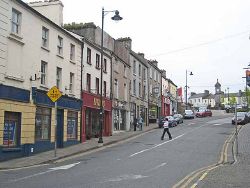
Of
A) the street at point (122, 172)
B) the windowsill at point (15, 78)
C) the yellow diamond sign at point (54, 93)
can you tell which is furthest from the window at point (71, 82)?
the street at point (122, 172)

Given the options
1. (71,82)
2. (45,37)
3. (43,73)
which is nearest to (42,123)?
(43,73)

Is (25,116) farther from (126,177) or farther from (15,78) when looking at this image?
(126,177)

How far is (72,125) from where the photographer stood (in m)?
30.1

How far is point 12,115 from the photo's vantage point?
2181 centimetres

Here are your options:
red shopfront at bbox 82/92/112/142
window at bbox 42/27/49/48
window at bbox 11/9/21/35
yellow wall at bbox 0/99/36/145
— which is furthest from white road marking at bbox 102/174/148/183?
red shopfront at bbox 82/92/112/142

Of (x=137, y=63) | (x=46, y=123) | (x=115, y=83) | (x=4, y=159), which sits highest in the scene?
(x=137, y=63)

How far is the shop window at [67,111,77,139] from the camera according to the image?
29.4 metres

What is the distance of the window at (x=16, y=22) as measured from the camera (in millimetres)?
22250

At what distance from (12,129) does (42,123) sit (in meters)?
3.60

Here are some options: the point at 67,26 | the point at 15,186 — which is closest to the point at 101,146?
the point at 67,26

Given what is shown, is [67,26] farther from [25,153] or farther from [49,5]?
[25,153]

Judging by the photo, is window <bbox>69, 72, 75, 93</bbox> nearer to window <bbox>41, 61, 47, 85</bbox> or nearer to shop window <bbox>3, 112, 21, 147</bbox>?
window <bbox>41, 61, 47, 85</bbox>

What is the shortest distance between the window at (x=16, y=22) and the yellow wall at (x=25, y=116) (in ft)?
13.4

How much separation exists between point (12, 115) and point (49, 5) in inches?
482
